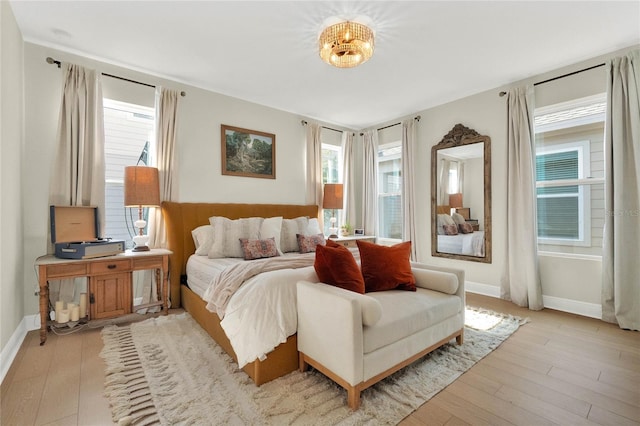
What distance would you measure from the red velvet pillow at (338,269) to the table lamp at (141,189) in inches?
83.3

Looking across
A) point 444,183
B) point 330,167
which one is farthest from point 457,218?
point 330,167

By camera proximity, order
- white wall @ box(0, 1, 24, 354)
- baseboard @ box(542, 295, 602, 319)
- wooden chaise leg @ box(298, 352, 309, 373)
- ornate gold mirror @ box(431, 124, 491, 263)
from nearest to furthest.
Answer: wooden chaise leg @ box(298, 352, 309, 373), white wall @ box(0, 1, 24, 354), baseboard @ box(542, 295, 602, 319), ornate gold mirror @ box(431, 124, 491, 263)

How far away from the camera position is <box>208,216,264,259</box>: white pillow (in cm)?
320

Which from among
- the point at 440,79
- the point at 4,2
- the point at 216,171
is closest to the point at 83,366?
the point at 216,171

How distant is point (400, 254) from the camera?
2467mm

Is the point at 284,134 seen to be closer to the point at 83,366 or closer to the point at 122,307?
the point at 122,307

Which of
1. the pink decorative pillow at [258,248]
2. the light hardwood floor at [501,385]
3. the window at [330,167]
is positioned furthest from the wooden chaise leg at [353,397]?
the window at [330,167]

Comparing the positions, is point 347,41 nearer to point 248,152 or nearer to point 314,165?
point 248,152

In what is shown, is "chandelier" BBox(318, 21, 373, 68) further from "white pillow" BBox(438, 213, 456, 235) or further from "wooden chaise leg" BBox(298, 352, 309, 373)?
"white pillow" BBox(438, 213, 456, 235)

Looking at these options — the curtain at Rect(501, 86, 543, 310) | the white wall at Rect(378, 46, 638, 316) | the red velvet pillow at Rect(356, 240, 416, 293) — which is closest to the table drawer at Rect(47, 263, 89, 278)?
the red velvet pillow at Rect(356, 240, 416, 293)

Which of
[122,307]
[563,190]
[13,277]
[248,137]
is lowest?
[122,307]

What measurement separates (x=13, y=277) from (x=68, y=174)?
1.05 metres

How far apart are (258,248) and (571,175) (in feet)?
12.1

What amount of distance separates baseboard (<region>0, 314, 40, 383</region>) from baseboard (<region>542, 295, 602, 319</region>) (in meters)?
5.03
